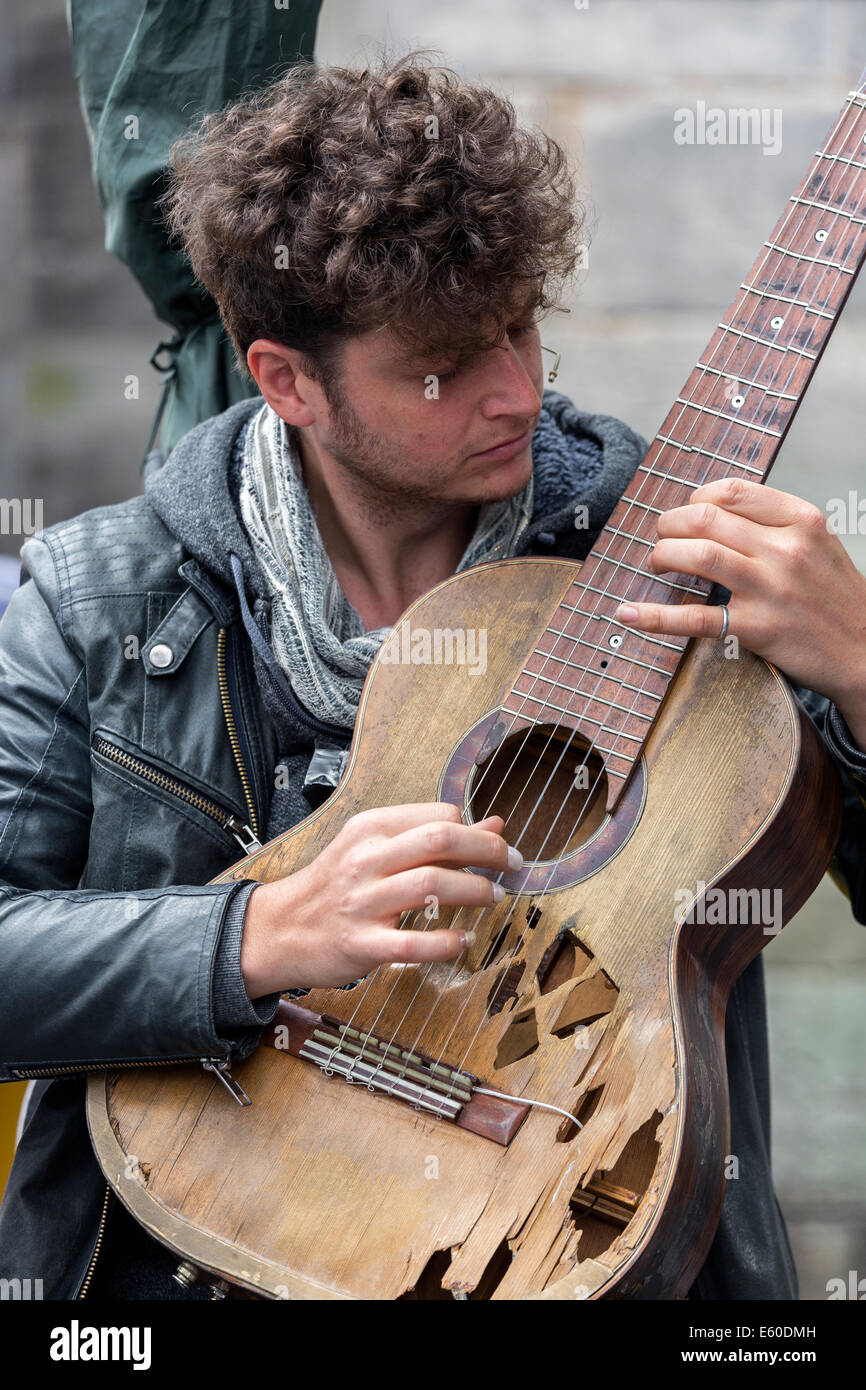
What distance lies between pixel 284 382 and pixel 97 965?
80 cm

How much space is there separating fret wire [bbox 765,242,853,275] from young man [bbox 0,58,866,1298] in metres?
0.30

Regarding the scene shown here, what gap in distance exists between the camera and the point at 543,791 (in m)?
1.40

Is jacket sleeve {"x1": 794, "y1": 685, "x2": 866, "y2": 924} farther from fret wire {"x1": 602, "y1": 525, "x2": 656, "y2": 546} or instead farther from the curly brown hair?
the curly brown hair

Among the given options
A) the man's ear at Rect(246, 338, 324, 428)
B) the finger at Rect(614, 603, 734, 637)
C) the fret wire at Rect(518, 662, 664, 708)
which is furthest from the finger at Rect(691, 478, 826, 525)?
the man's ear at Rect(246, 338, 324, 428)

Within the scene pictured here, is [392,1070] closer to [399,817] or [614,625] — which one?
[399,817]

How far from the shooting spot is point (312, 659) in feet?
5.12

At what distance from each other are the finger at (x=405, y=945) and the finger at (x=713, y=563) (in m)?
0.44

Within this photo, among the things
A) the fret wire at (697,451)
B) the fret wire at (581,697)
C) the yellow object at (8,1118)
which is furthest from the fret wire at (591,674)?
the yellow object at (8,1118)

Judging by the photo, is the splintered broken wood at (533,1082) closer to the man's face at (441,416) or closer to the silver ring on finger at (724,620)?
the silver ring on finger at (724,620)

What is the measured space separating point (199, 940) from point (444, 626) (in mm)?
435

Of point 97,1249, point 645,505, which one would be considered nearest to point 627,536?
point 645,505
